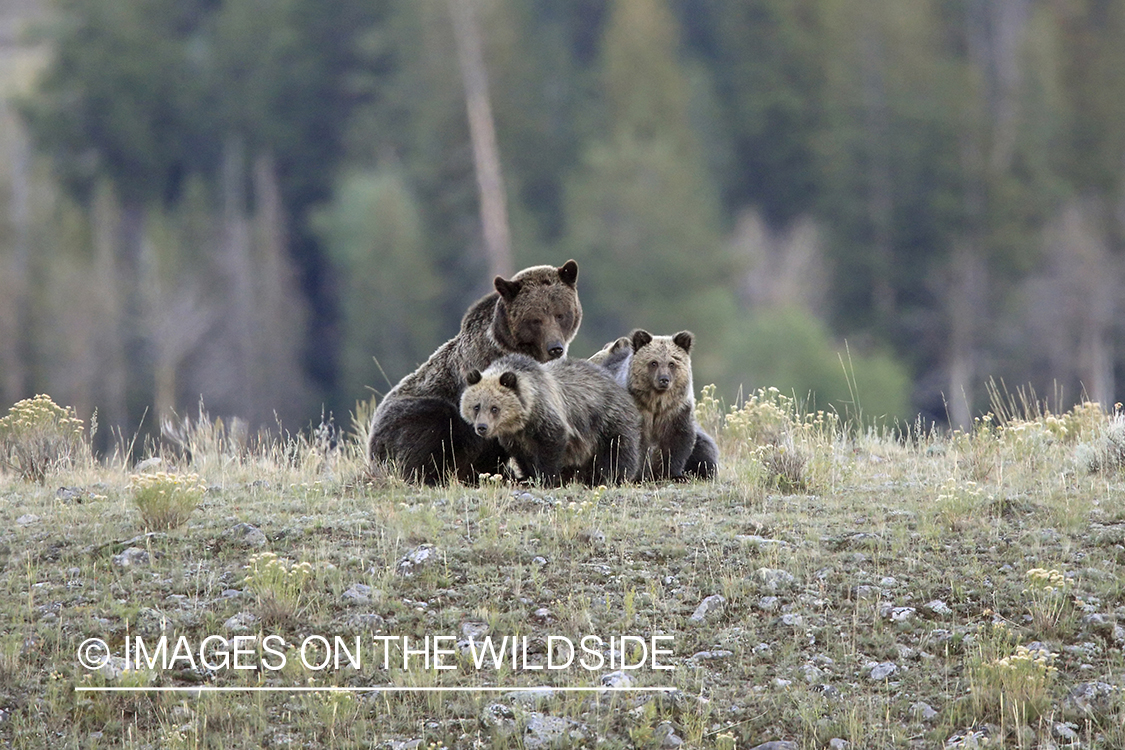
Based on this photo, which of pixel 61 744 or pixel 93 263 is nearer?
pixel 61 744

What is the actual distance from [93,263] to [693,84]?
2500cm

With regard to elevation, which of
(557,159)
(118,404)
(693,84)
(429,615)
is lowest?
(429,615)

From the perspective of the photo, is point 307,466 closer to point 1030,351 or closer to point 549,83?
point 1030,351

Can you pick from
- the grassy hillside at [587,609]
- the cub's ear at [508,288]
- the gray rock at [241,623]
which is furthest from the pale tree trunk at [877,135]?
the gray rock at [241,623]

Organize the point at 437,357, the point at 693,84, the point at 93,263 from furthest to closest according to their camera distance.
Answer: the point at 693,84 < the point at 93,263 < the point at 437,357

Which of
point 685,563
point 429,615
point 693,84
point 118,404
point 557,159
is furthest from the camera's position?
point 693,84

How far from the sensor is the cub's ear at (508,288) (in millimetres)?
10055

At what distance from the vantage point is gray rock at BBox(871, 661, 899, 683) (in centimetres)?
716

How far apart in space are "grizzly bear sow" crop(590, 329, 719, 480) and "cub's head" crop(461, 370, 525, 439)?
957mm

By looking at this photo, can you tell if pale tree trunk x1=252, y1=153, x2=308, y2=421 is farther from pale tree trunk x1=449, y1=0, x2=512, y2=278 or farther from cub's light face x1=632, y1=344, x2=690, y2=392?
cub's light face x1=632, y1=344, x2=690, y2=392

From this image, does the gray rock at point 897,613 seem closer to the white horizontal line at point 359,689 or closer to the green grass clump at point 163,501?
the white horizontal line at point 359,689

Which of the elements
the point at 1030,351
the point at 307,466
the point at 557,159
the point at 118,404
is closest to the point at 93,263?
the point at 118,404

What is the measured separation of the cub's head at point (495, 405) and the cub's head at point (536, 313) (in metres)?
0.60

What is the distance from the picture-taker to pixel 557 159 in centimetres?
6275
